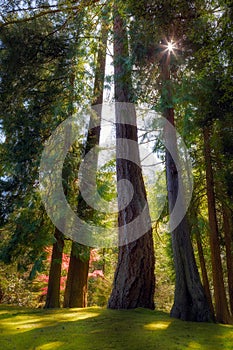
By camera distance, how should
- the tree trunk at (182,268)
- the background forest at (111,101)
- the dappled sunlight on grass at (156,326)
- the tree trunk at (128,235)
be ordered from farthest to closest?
the tree trunk at (128,235)
the background forest at (111,101)
the tree trunk at (182,268)
the dappled sunlight on grass at (156,326)

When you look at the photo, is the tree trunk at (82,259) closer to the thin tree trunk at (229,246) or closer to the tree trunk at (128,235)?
the tree trunk at (128,235)

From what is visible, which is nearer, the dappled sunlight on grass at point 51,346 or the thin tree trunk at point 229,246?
the dappled sunlight on grass at point 51,346

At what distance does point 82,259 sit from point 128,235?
1888mm

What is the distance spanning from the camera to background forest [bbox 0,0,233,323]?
4730 millimetres

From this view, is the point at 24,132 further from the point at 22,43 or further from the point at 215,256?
the point at 215,256

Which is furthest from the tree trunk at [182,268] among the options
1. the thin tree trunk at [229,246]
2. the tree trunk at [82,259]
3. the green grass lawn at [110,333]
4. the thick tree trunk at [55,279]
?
the thin tree trunk at [229,246]

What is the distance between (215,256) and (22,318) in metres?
4.64

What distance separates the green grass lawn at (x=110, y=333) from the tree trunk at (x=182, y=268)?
0.92 ft

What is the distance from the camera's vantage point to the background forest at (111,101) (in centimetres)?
473

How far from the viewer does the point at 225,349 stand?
2934 mm

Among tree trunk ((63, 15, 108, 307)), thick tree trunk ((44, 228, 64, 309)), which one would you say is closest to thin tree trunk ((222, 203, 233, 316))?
tree trunk ((63, 15, 108, 307))

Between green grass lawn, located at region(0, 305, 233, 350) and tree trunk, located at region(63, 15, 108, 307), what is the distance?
2.27 metres

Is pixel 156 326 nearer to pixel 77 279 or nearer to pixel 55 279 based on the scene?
pixel 55 279

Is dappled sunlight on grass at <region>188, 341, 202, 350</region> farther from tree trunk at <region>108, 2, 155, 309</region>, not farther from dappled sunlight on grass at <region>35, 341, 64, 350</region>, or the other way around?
tree trunk at <region>108, 2, 155, 309</region>
